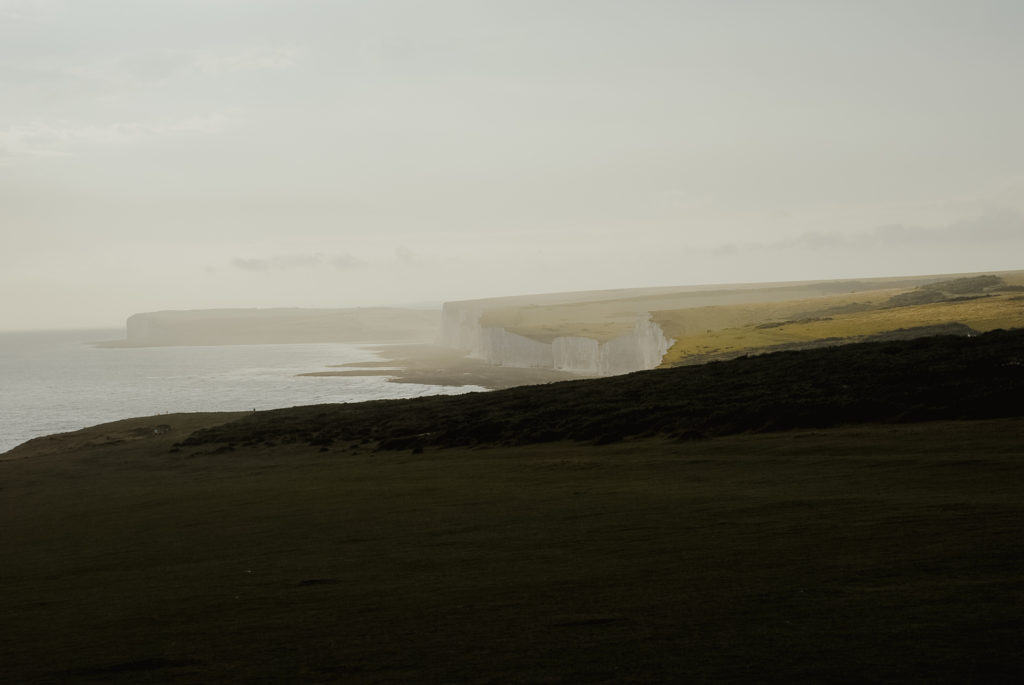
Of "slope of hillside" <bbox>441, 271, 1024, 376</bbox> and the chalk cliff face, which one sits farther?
the chalk cliff face

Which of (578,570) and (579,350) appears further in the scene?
(579,350)

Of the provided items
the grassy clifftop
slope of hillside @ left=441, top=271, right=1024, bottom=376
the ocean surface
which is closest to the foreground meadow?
the grassy clifftop

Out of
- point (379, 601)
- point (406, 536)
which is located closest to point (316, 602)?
point (379, 601)

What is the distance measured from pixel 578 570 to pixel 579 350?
67.6m

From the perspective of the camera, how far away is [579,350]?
246 feet

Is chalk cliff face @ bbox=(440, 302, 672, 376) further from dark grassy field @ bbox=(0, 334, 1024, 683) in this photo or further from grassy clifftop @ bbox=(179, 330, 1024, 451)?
dark grassy field @ bbox=(0, 334, 1024, 683)

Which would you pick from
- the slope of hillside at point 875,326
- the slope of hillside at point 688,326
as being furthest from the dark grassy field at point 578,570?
the slope of hillside at point 688,326

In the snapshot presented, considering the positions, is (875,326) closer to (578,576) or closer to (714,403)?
(714,403)

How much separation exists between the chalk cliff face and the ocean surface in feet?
37.2

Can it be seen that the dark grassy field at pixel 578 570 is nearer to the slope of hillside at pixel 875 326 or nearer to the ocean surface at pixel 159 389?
the slope of hillside at pixel 875 326

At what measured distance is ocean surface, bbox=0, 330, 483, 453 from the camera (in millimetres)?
58875

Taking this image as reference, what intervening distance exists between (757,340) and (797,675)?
131 ft

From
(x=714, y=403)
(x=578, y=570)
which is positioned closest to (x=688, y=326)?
(x=714, y=403)

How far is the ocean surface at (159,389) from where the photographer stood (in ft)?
193
